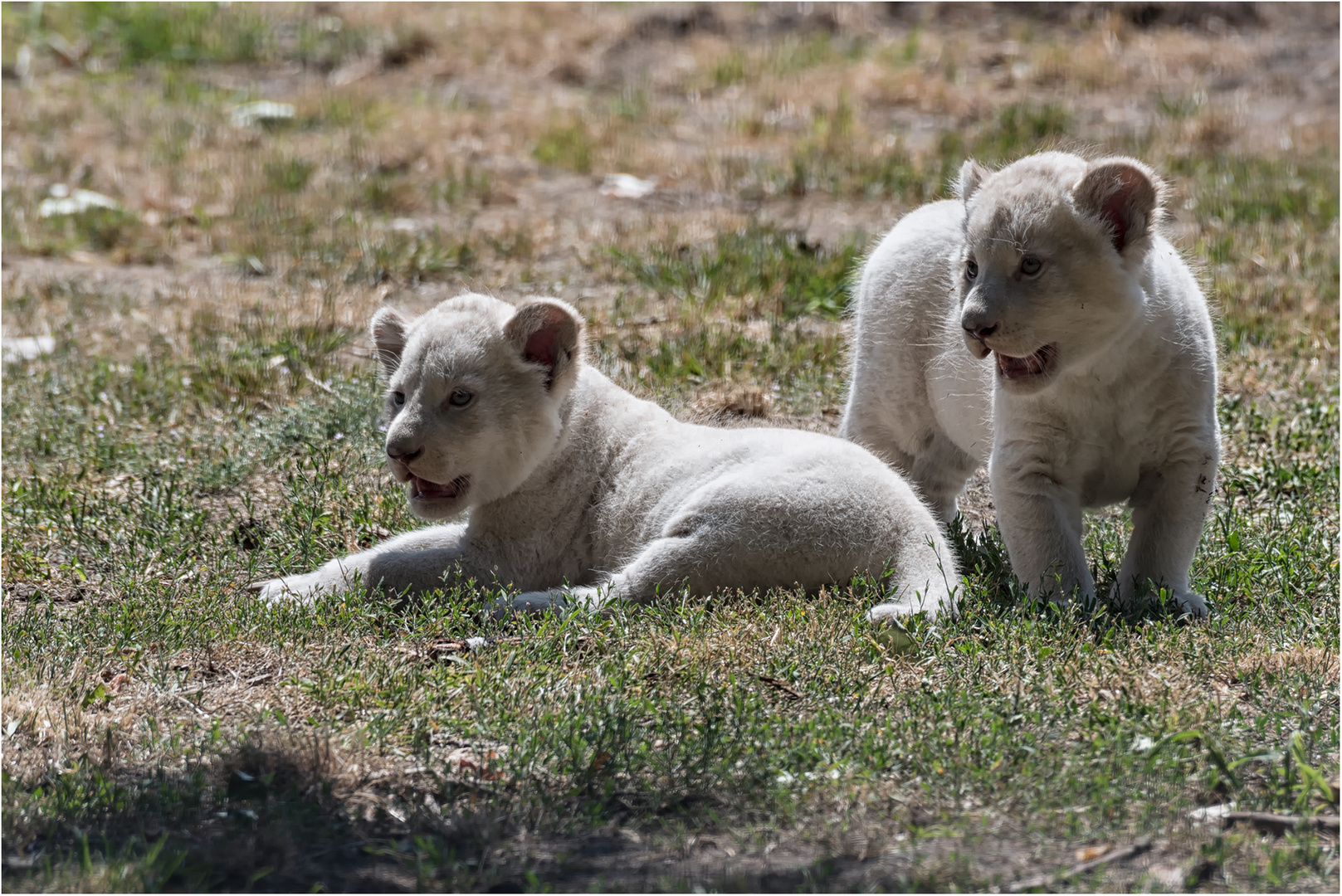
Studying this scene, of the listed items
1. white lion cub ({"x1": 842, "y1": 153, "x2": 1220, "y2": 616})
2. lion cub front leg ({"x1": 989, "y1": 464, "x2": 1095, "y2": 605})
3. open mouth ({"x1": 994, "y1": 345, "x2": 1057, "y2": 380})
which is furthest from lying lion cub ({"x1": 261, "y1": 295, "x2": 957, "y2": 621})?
open mouth ({"x1": 994, "y1": 345, "x2": 1057, "y2": 380})

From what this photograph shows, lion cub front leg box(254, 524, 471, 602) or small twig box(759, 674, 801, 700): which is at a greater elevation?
small twig box(759, 674, 801, 700)

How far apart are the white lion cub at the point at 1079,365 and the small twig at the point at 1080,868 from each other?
5.48ft

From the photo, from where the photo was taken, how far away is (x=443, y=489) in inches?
214

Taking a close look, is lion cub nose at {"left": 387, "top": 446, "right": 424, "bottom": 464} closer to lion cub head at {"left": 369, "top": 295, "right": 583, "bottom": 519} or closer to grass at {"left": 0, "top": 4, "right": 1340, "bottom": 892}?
lion cub head at {"left": 369, "top": 295, "right": 583, "bottom": 519}

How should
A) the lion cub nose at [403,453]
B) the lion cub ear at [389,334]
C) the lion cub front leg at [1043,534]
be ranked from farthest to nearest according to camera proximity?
1. the lion cub ear at [389,334]
2. the lion cub nose at [403,453]
3. the lion cub front leg at [1043,534]

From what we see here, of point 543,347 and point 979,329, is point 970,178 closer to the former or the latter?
point 979,329

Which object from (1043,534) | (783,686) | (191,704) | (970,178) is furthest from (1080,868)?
(970,178)

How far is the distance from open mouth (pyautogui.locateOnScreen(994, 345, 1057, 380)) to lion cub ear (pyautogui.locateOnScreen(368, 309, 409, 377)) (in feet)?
7.49

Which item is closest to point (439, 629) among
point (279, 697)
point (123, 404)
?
point (279, 697)

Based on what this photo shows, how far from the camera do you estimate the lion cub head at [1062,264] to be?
4664mm

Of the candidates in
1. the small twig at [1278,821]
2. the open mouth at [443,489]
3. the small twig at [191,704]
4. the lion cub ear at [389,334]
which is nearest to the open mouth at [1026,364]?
the small twig at [1278,821]

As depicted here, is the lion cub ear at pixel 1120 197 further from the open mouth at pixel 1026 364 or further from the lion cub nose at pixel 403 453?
the lion cub nose at pixel 403 453

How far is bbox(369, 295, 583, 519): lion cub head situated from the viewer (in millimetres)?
5270

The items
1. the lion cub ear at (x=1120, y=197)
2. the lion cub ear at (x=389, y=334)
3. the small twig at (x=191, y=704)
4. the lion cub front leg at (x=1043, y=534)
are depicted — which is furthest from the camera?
the lion cub ear at (x=389, y=334)
